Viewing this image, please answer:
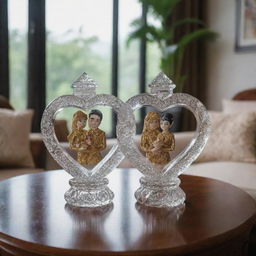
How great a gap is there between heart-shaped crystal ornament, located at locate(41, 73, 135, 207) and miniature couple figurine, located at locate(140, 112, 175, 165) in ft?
0.21

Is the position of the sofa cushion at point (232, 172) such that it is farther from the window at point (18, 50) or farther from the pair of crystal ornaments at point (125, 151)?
the window at point (18, 50)

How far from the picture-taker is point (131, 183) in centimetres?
146

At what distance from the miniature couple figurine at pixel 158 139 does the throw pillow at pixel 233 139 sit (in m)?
1.34

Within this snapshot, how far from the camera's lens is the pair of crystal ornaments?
44.4 inches

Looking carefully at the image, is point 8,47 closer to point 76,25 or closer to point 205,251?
point 76,25

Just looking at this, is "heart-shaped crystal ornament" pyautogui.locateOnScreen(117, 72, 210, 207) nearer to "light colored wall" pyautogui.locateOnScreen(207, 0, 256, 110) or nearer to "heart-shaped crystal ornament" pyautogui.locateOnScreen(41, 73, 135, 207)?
"heart-shaped crystal ornament" pyautogui.locateOnScreen(41, 73, 135, 207)

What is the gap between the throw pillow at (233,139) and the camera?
7.70ft

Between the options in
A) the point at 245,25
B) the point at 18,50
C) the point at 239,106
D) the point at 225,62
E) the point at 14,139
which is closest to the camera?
the point at 14,139

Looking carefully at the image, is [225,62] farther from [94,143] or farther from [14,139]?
[94,143]

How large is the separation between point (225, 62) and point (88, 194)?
9.25 feet

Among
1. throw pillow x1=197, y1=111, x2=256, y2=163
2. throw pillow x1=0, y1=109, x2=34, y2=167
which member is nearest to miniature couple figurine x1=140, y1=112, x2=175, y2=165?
throw pillow x1=0, y1=109, x2=34, y2=167

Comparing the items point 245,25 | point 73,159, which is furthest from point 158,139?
point 245,25

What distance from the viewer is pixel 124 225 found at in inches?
38.7

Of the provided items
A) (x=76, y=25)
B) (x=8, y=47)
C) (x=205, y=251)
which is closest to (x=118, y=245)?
(x=205, y=251)
